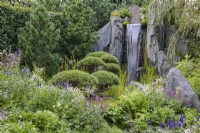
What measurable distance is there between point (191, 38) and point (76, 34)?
405 centimetres

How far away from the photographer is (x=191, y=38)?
10398 mm

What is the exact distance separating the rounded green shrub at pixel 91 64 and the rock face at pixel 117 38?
2.62 meters

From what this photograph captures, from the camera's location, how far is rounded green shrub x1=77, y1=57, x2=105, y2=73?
849cm

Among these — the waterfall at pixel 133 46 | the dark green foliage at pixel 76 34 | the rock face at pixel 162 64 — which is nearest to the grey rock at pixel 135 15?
the waterfall at pixel 133 46

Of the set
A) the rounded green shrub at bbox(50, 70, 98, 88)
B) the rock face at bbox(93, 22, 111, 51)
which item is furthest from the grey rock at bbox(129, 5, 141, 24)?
the rounded green shrub at bbox(50, 70, 98, 88)

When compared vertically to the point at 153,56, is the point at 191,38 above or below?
above

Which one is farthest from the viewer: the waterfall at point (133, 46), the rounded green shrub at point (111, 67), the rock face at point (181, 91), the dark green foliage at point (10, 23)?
the waterfall at point (133, 46)

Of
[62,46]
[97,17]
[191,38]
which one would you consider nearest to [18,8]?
[62,46]

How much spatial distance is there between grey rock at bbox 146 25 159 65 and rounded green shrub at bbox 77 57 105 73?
2684 mm

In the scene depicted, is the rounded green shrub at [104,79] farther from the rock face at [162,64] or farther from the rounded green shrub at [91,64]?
the rock face at [162,64]

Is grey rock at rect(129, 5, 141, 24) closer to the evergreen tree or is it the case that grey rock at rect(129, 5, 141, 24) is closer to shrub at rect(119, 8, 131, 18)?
shrub at rect(119, 8, 131, 18)

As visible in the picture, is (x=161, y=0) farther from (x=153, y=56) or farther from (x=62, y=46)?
(x=62, y=46)

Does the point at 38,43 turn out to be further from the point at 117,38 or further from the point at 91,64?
the point at 117,38

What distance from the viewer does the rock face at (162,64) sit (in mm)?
9917
